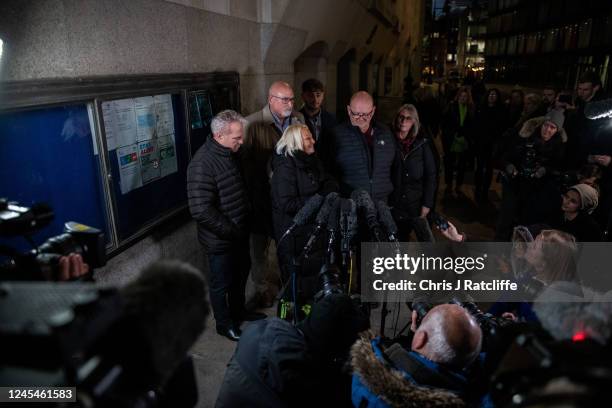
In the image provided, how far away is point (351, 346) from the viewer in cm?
161

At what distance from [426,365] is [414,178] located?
9.44 feet

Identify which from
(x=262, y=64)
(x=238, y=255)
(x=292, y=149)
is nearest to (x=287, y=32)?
(x=262, y=64)

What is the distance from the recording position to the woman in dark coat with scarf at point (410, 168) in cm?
412

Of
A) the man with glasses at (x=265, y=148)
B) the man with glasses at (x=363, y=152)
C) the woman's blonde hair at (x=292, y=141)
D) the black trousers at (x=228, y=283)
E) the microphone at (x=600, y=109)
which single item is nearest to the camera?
the woman's blonde hair at (x=292, y=141)

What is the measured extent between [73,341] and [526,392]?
33.5 inches

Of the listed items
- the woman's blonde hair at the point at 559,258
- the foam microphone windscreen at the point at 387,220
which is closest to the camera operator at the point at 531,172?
the woman's blonde hair at the point at 559,258

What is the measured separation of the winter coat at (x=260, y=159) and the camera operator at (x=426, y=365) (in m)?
2.62

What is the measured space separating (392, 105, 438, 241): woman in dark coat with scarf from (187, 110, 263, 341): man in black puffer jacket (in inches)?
64.9

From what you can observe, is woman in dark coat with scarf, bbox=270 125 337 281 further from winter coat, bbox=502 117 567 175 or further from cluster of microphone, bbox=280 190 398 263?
winter coat, bbox=502 117 567 175

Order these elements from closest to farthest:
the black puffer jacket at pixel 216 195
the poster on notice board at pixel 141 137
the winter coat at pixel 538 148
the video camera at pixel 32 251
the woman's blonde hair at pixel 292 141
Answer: the video camera at pixel 32 251 < the poster on notice board at pixel 141 137 < the black puffer jacket at pixel 216 195 < the woman's blonde hair at pixel 292 141 < the winter coat at pixel 538 148

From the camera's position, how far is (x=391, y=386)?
1434 mm

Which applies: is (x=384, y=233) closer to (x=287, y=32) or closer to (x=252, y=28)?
(x=252, y=28)

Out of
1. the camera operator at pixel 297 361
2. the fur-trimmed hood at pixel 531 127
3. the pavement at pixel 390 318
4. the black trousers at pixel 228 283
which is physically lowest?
the pavement at pixel 390 318

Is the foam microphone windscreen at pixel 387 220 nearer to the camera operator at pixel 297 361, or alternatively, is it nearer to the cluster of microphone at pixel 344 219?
the cluster of microphone at pixel 344 219
